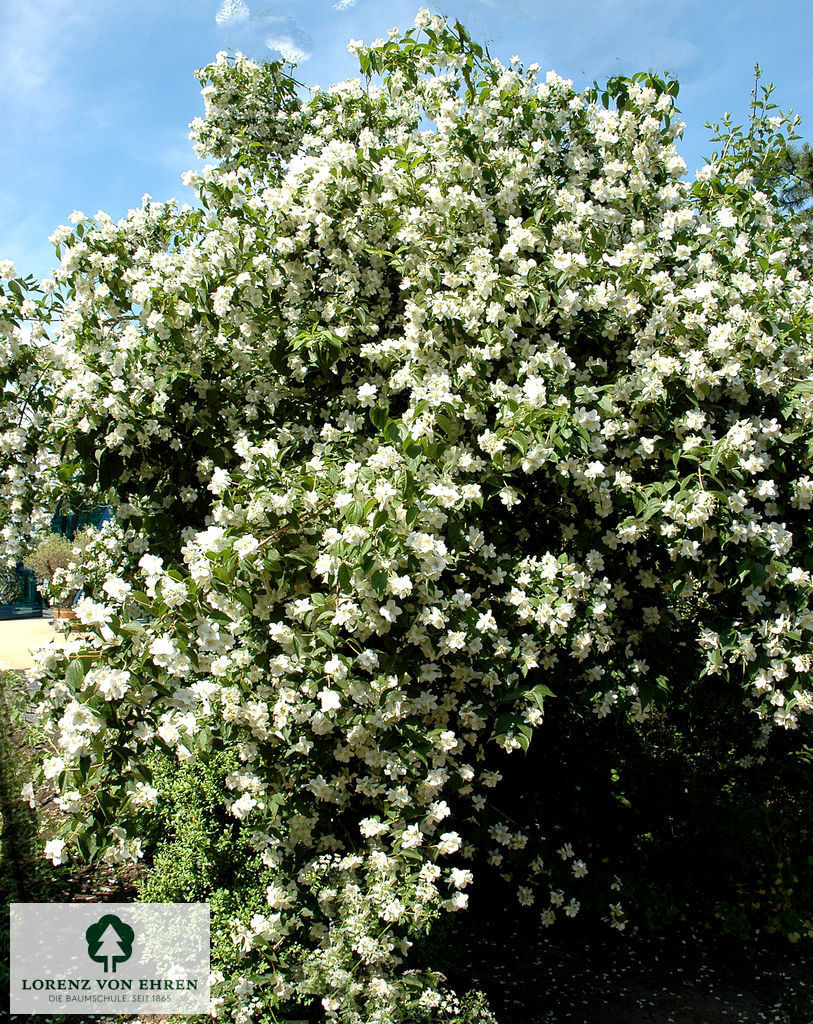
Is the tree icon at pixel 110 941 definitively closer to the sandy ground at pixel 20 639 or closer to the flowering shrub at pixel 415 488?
the flowering shrub at pixel 415 488

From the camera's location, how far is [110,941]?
11.9 feet

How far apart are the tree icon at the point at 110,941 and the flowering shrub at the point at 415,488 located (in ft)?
2.06

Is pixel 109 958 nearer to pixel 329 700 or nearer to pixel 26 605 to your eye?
pixel 329 700

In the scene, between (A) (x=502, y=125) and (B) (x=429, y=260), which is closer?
(B) (x=429, y=260)

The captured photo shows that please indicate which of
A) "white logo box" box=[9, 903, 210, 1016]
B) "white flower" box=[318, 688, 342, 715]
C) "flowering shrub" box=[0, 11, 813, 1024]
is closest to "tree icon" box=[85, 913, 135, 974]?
"white logo box" box=[9, 903, 210, 1016]

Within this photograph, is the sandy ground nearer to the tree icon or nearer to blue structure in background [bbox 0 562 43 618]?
blue structure in background [bbox 0 562 43 618]

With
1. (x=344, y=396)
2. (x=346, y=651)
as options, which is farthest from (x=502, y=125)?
(x=346, y=651)

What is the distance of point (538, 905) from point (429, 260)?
360 centimetres

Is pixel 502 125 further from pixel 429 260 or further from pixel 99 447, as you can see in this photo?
pixel 99 447

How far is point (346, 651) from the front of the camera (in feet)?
8.59

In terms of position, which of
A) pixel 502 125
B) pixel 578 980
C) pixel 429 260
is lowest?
pixel 578 980

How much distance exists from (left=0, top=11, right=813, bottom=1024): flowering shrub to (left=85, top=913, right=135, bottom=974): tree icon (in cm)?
63

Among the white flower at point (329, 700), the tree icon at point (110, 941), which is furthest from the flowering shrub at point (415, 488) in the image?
the tree icon at point (110, 941)

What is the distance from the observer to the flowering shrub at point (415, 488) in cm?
240
